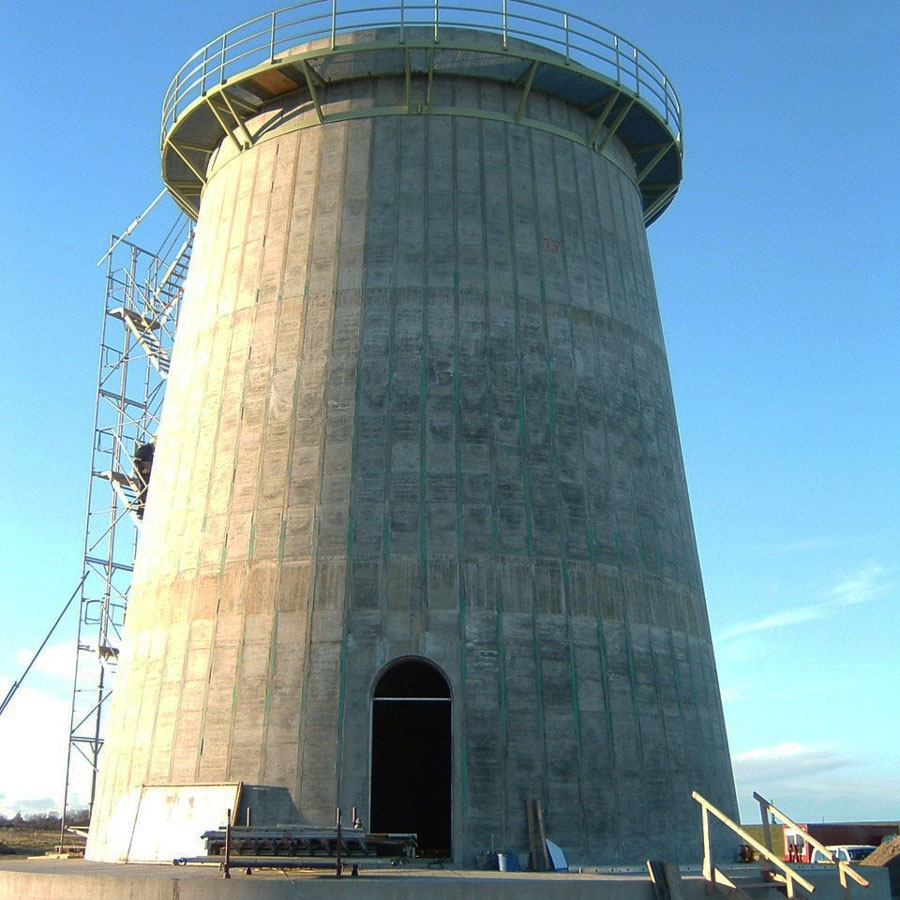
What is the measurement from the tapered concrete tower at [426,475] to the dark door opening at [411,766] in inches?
3.5

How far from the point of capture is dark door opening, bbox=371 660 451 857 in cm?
2658

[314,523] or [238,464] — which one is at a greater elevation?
[238,464]

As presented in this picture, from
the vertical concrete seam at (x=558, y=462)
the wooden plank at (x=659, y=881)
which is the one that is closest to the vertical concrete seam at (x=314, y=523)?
the vertical concrete seam at (x=558, y=462)

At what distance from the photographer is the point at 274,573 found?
2109 cm

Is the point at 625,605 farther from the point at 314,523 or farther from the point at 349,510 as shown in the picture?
the point at 314,523

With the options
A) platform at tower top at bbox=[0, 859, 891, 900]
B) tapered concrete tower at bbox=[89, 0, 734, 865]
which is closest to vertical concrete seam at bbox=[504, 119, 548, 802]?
tapered concrete tower at bbox=[89, 0, 734, 865]

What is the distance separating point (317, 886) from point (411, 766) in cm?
1312

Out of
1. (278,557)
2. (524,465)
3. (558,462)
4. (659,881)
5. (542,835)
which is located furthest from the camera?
(558,462)

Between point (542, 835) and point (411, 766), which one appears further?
point (411, 766)

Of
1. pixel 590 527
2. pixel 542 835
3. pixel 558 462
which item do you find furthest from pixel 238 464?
pixel 542 835

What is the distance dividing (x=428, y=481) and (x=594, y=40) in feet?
40.2

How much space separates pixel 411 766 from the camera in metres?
27.2

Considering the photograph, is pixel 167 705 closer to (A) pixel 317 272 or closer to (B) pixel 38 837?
(A) pixel 317 272

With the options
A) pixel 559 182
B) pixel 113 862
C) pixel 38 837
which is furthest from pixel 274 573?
pixel 38 837
